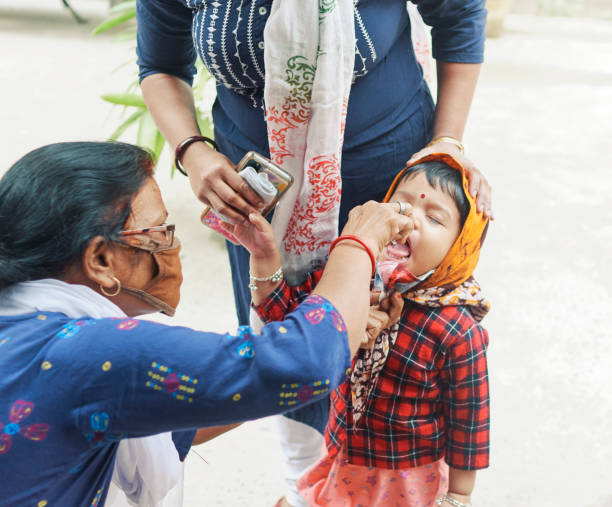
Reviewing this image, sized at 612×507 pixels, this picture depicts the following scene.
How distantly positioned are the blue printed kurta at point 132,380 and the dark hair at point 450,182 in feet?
1.77

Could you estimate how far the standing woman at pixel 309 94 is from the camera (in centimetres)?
117

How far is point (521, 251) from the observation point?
357cm

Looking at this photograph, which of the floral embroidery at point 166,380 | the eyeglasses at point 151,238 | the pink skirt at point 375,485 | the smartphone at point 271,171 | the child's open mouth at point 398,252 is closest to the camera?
the floral embroidery at point 166,380

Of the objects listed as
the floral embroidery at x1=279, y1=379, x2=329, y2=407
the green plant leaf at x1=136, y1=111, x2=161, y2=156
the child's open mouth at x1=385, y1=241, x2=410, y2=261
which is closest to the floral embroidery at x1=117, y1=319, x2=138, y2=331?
the floral embroidery at x1=279, y1=379, x2=329, y2=407

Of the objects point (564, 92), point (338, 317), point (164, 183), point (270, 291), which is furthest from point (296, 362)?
point (564, 92)

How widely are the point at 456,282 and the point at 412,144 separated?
0.33m

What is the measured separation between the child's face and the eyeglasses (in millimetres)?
479

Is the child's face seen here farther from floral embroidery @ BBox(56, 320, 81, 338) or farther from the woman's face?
floral embroidery @ BBox(56, 320, 81, 338)

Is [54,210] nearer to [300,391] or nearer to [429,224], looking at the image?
[300,391]

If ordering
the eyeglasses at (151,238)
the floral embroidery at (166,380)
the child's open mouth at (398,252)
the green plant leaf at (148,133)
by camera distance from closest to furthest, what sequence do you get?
the floral embroidery at (166,380) < the eyeglasses at (151,238) < the child's open mouth at (398,252) < the green plant leaf at (148,133)

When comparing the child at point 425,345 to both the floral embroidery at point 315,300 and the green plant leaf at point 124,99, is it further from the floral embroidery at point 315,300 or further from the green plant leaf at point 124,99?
the green plant leaf at point 124,99

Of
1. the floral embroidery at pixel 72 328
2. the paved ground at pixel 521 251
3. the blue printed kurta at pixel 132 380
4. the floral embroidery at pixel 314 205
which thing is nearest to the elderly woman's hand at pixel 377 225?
the floral embroidery at pixel 314 205

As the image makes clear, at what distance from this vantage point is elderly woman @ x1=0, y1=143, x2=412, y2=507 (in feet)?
2.89

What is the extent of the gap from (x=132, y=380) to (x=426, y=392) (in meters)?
0.77
